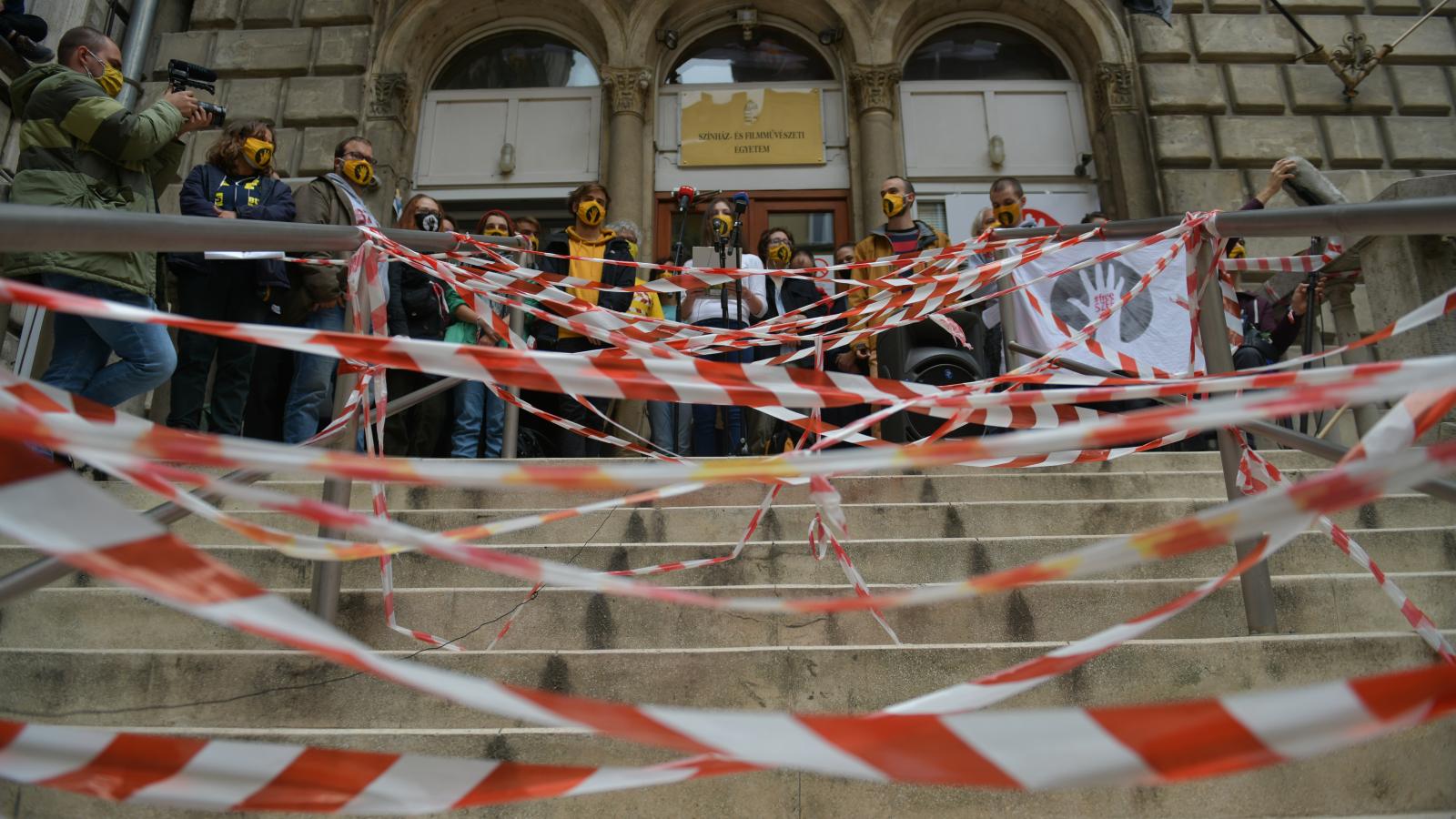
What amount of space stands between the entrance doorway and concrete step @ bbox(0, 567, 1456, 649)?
7500mm

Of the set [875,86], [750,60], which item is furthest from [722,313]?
[750,60]

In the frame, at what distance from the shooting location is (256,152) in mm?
5301

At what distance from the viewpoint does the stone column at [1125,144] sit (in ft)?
32.3

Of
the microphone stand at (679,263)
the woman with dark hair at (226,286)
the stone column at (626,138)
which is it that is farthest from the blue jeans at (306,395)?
the stone column at (626,138)

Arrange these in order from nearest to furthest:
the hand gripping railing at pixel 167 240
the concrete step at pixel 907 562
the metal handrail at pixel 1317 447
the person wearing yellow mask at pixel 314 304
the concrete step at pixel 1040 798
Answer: the hand gripping railing at pixel 167 240
the concrete step at pixel 1040 798
the metal handrail at pixel 1317 447
the concrete step at pixel 907 562
the person wearing yellow mask at pixel 314 304

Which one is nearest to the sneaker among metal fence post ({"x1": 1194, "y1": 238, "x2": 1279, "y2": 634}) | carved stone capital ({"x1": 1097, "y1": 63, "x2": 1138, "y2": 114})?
metal fence post ({"x1": 1194, "y1": 238, "x2": 1279, "y2": 634})

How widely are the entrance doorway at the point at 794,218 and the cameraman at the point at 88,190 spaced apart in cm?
617

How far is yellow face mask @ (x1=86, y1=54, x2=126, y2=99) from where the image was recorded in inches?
180

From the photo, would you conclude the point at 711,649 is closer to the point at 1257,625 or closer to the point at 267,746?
the point at 267,746

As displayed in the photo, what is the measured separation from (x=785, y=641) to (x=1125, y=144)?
28.7ft

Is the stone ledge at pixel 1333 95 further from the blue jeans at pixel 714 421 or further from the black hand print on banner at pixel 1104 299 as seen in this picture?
the blue jeans at pixel 714 421

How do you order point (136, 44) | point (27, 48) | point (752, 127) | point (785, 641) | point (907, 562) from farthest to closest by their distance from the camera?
point (752, 127) → point (136, 44) → point (27, 48) → point (907, 562) → point (785, 641)

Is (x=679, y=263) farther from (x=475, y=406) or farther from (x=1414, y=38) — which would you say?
(x=1414, y=38)

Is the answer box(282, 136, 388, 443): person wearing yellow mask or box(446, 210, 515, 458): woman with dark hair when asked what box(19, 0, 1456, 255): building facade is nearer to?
box(446, 210, 515, 458): woman with dark hair
